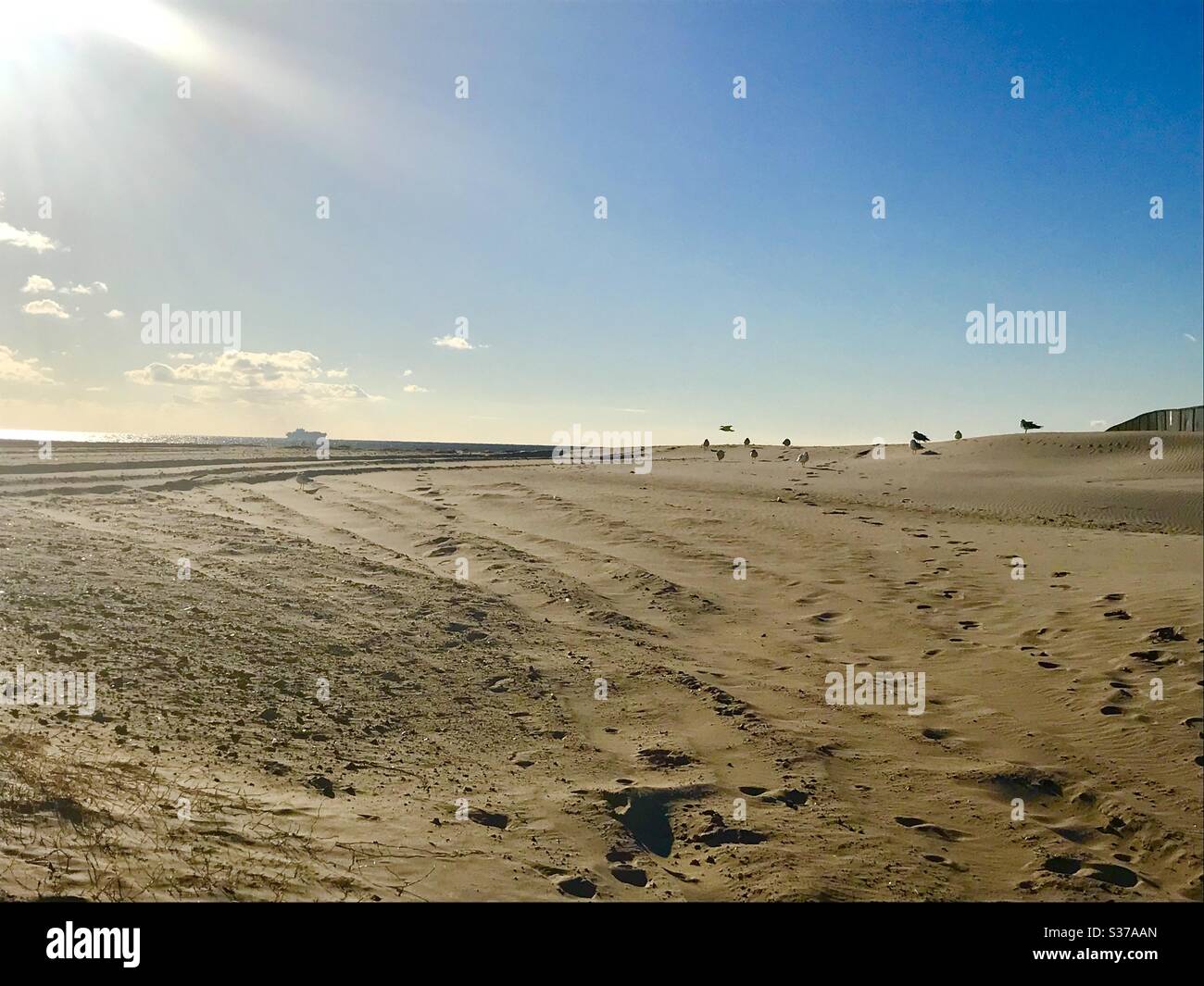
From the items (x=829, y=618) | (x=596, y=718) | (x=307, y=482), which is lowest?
(x=596, y=718)

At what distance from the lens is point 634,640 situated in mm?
10875

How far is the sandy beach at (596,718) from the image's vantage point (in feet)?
17.1

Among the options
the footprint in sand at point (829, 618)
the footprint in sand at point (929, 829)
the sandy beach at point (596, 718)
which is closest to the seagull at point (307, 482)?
the sandy beach at point (596, 718)

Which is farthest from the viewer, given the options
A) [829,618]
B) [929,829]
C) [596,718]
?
[829,618]

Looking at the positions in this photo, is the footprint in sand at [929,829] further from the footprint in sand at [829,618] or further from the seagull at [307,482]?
the seagull at [307,482]

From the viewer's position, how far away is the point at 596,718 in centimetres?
815

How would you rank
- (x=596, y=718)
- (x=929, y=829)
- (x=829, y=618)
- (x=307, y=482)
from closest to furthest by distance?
(x=929, y=829), (x=596, y=718), (x=829, y=618), (x=307, y=482)

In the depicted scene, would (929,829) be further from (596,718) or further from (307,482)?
(307,482)

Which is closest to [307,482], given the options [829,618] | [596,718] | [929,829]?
[829,618]

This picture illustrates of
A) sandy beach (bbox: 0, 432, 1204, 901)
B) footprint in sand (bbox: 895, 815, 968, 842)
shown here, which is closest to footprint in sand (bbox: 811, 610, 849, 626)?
sandy beach (bbox: 0, 432, 1204, 901)

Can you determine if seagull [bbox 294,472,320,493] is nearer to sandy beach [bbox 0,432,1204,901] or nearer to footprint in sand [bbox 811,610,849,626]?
sandy beach [bbox 0,432,1204,901]

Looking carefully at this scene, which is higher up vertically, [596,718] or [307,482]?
[307,482]
